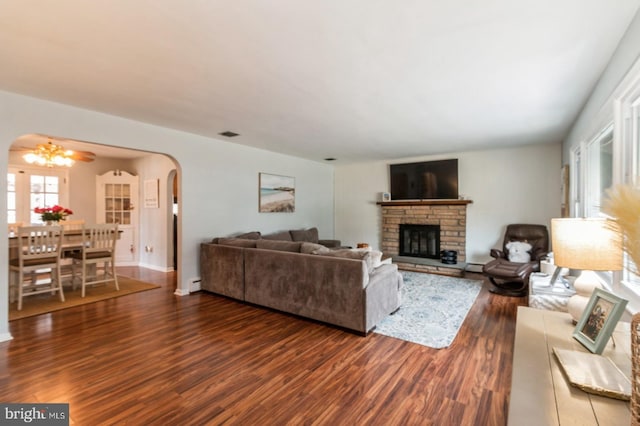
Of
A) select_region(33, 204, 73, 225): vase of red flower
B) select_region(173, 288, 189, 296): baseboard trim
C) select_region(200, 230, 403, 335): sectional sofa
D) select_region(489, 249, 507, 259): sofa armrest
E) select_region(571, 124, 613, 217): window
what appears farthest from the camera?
select_region(489, 249, 507, 259): sofa armrest

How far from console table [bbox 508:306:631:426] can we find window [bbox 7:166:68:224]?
24.6 feet

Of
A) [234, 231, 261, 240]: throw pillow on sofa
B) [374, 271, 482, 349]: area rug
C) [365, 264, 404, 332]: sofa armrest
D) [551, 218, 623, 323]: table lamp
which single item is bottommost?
[374, 271, 482, 349]: area rug

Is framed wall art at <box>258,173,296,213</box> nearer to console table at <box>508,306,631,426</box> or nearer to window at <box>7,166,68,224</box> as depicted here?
window at <box>7,166,68,224</box>

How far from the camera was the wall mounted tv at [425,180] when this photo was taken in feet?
20.4

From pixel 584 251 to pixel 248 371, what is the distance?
2.32m

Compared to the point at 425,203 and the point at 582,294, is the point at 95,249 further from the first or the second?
the point at 425,203

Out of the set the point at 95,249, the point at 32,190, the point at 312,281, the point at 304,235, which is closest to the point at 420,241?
the point at 304,235

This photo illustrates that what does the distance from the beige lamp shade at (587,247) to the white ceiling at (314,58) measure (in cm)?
124

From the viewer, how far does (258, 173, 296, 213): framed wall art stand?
5.80m

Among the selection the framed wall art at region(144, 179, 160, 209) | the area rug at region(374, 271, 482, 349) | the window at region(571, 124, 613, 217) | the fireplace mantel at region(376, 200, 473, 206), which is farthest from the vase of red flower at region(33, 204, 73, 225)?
the window at region(571, 124, 613, 217)

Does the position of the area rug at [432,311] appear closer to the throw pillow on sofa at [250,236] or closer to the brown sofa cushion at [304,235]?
the brown sofa cushion at [304,235]

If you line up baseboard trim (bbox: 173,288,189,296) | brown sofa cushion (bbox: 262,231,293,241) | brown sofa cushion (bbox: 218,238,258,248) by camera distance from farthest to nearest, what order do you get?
brown sofa cushion (bbox: 262,231,293,241) → baseboard trim (bbox: 173,288,189,296) → brown sofa cushion (bbox: 218,238,258,248)

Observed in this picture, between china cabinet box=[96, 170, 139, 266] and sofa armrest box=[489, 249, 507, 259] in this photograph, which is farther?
china cabinet box=[96, 170, 139, 266]

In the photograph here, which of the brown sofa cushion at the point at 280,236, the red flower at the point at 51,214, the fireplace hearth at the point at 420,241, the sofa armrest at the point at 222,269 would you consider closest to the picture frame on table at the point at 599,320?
the sofa armrest at the point at 222,269
